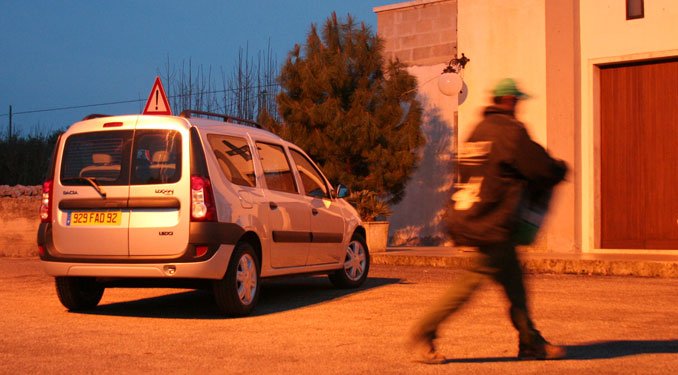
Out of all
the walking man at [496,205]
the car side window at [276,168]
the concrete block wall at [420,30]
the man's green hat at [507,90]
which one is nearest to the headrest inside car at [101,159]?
the car side window at [276,168]

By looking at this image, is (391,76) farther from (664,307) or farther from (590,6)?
(664,307)

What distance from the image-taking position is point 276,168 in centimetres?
935

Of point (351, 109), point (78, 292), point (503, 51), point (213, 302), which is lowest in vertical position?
point (213, 302)

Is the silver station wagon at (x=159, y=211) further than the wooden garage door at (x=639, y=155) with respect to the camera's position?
No

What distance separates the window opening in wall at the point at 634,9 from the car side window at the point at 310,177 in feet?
25.2

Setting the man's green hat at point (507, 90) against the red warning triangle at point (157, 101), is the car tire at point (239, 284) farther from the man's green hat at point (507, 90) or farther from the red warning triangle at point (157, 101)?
the red warning triangle at point (157, 101)

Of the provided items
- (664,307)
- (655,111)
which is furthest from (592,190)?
(664,307)

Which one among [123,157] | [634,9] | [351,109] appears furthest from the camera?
[351,109]

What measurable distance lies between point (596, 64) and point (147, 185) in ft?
33.2

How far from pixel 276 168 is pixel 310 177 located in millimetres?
838

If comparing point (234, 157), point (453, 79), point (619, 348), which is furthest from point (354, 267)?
point (453, 79)

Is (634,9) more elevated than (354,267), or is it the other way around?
(634,9)

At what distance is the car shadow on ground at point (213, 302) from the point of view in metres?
8.62

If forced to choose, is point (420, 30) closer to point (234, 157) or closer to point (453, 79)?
point (453, 79)
